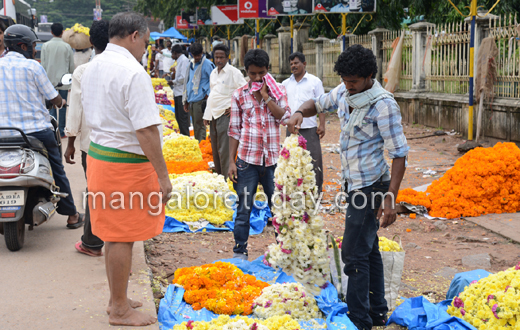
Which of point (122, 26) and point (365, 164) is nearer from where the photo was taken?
point (122, 26)

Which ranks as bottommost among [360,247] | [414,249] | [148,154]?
[414,249]

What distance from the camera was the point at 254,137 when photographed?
16.4ft

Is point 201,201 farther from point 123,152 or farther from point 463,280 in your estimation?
point 463,280

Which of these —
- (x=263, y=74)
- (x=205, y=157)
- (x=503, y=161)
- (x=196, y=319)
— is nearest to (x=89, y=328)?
(x=196, y=319)

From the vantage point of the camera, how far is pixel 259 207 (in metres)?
6.80

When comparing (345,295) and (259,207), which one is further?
(259,207)

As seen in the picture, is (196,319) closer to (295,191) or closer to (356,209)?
(295,191)

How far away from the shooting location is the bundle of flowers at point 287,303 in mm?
3745

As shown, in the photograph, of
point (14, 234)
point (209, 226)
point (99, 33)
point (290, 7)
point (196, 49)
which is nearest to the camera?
point (99, 33)

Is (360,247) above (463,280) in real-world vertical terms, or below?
above

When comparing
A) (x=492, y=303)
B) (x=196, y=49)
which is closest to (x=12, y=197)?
(x=492, y=303)

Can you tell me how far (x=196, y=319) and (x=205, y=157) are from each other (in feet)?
19.2

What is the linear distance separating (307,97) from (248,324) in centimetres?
409

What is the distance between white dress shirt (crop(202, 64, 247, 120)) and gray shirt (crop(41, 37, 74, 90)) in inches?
185
